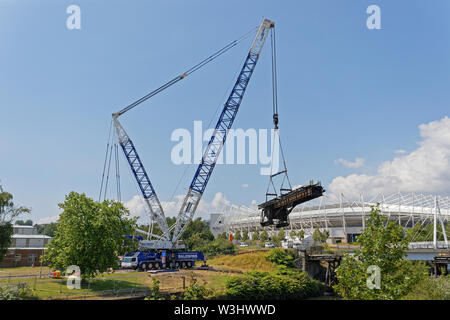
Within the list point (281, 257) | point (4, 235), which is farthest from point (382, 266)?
point (281, 257)

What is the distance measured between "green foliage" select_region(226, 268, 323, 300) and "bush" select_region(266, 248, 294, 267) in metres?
2.41

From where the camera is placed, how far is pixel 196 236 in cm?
8881

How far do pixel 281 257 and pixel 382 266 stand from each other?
A: 34856 mm

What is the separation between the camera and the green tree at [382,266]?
16594 mm

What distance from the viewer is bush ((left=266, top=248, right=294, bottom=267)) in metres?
50.3

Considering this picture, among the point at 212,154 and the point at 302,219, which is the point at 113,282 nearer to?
the point at 212,154

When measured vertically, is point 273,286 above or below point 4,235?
below

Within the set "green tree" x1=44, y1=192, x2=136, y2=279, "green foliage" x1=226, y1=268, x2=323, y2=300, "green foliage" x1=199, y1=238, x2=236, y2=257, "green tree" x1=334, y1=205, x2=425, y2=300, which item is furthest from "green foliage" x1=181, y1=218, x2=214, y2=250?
"green tree" x1=334, y1=205, x2=425, y2=300

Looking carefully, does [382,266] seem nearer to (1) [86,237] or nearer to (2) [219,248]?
(1) [86,237]

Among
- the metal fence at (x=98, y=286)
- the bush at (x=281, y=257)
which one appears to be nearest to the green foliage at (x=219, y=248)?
the bush at (x=281, y=257)

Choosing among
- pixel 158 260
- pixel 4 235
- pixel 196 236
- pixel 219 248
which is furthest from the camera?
pixel 196 236

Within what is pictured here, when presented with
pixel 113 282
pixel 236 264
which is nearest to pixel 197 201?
pixel 236 264
